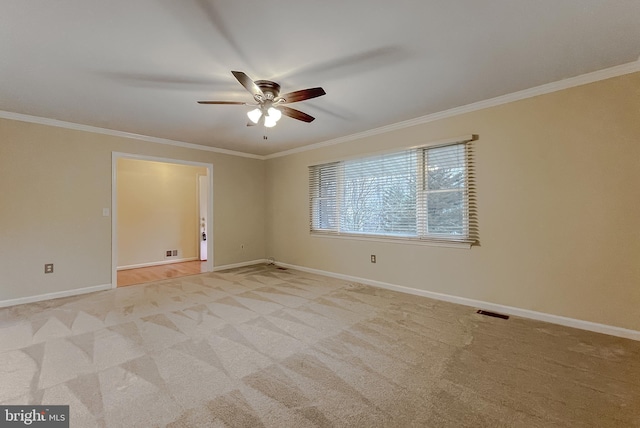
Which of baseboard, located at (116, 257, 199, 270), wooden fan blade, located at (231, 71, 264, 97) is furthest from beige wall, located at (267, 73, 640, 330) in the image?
baseboard, located at (116, 257, 199, 270)

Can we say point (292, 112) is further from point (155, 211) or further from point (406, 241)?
point (155, 211)

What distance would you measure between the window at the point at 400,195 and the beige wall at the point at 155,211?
3.51 meters

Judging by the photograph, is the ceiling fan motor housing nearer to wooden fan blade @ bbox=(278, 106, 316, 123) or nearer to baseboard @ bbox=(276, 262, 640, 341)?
wooden fan blade @ bbox=(278, 106, 316, 123)

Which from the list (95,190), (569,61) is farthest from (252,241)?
(569,61)

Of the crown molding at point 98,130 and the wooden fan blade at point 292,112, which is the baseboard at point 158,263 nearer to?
the crown molding at point 98,130

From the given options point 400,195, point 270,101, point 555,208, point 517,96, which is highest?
point 517,96

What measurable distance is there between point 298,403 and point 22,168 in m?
4.61

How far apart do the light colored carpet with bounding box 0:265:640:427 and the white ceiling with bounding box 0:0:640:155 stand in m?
2.46

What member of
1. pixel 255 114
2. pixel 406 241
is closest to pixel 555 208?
pixel 406 241

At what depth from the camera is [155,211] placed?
6.25 metres

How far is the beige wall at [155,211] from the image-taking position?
582 centimetres

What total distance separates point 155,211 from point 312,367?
5765 millimetres

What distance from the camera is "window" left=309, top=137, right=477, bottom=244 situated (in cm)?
343
